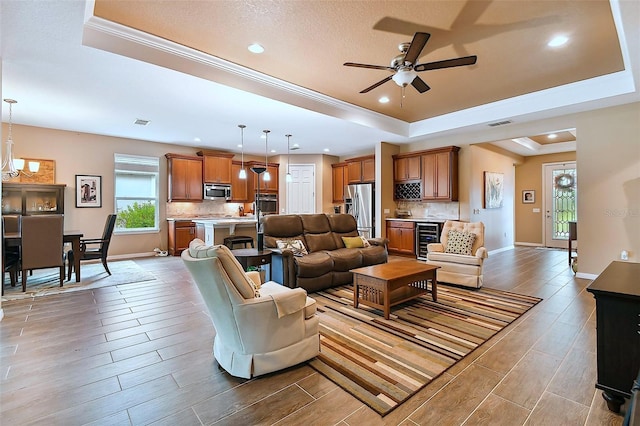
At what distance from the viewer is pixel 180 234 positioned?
24.9 feet

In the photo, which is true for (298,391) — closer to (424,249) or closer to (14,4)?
(14,4)

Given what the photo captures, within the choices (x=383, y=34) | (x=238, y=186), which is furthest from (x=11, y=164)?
(x=383, y=34)

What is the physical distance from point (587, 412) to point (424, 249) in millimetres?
5271

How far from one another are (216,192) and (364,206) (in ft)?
13.1

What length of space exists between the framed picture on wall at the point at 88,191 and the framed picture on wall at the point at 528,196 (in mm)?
11421

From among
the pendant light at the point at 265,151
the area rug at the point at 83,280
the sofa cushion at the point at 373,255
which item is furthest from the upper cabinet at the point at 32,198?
the sofa cushion at the point at 373,255

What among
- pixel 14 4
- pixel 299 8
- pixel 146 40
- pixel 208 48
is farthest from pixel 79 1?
pixel 299 8

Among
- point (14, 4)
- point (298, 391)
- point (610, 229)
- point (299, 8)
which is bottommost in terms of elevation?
point (298, 391)

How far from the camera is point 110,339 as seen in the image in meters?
2.86

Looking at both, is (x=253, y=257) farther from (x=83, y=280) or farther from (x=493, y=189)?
(x=493, y=189)

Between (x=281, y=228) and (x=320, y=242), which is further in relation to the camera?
(x=320, y=242)

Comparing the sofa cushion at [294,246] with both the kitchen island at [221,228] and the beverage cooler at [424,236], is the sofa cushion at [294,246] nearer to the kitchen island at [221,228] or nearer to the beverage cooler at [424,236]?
the kitchen island at [221,228]

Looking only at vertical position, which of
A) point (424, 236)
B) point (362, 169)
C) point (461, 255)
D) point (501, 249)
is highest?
point (362, 169)

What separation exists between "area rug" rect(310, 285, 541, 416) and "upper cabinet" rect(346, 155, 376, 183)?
445 centimetres
